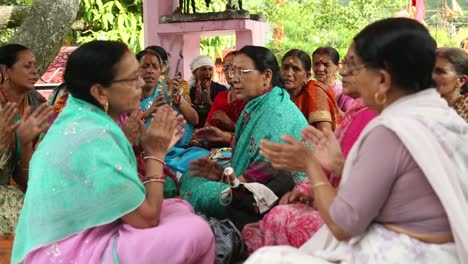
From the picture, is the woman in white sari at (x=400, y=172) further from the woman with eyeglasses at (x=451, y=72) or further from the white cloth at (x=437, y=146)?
the woman with eyeglasses at (x=451, y=72)

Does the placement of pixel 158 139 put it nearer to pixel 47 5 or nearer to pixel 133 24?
pixel 47 5

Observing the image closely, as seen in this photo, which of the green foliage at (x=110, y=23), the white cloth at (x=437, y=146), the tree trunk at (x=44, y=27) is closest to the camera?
the white cloth at (x=437, y=146)

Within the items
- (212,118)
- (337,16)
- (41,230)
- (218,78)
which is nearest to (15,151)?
(41,230)

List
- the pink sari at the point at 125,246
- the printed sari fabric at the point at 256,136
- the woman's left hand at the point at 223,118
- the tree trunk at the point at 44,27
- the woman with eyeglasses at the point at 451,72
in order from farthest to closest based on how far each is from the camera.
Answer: the tree trunk at the point at 44,27 < the woman's left hand at the point at 223,118 < the printed sari fabric at the point at 256,136 < the woman with eyeglasses at the point at 451,72 < the pink sari at the point at 125,246

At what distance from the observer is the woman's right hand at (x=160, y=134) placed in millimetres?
2449

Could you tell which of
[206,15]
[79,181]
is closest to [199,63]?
[206,15]

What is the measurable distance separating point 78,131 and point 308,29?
49.9ft

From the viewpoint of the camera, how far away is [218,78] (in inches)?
463

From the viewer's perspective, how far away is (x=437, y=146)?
172cm

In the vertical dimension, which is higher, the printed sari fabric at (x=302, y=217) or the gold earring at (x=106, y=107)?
the gold earring at (x=106, y=107)

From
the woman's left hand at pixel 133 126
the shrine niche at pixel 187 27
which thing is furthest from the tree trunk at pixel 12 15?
the woman's left hand at pixel 133 126

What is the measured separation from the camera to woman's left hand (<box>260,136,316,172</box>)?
1981mm

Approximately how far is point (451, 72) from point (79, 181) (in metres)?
1.92

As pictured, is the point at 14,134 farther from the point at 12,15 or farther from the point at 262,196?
the point at 12,15
